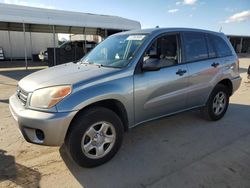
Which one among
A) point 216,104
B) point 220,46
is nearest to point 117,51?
point 220,46

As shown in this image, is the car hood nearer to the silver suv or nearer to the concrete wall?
the silver suv

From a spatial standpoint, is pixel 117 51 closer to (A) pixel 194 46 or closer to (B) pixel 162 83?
(B) pixel 162 83

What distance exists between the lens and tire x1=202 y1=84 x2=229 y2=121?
4770 mm

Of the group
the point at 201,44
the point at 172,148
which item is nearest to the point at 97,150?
the point at 172,148

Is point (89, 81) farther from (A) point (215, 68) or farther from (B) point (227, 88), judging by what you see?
(B) point (227, 88)

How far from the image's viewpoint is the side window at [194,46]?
420 cm

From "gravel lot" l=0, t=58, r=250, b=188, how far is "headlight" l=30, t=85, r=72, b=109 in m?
0.93

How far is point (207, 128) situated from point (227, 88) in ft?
3.72

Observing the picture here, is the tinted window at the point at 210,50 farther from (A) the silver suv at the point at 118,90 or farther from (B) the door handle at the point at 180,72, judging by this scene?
(B) the door handle at the point at 180,72

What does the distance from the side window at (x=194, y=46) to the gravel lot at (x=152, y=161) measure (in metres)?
1.40

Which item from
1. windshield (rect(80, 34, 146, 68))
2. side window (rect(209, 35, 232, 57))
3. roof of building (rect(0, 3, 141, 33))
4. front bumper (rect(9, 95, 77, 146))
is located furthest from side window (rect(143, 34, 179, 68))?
roof of building (rect(0, 3, 141, 33))

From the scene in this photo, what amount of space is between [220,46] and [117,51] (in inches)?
94.5

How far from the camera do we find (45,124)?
2680mm

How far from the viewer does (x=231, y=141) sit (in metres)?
3.99
